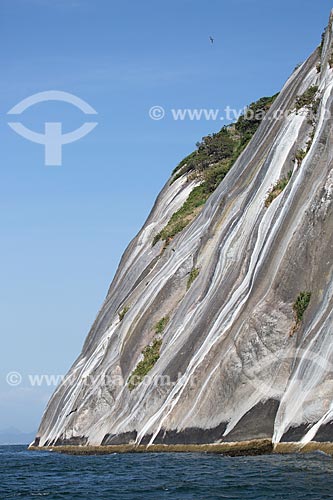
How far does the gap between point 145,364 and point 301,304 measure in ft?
50.3

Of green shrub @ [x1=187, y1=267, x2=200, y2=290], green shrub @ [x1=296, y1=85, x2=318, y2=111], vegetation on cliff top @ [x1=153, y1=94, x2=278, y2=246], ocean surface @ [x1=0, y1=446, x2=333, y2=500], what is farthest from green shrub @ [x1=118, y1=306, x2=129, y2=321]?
ocean surface @ [x1=0, y1=446, x2=333, y2=500]

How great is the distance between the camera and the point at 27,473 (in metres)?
37.9

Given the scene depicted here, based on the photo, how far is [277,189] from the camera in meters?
42.9

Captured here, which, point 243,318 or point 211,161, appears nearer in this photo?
point 243,318

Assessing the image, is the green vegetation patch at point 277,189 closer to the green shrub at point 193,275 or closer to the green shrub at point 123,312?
the green shrub at point 193,275

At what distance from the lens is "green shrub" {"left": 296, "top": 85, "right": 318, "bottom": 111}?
45750mm

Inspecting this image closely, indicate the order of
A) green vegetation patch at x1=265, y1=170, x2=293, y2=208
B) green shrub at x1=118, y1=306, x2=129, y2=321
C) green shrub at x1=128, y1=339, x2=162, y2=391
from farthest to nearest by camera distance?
green shrub at x1=118, y1=306, x2=129, y2=321
green shrub at x1=128, y1=339, x2=162, y2=391
green vegetation patch at x1=265, y1=170, x2=293, y2=208

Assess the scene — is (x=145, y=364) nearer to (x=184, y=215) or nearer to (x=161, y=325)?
(x=161, y=325)

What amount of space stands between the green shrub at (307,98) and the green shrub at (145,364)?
14.1 metres

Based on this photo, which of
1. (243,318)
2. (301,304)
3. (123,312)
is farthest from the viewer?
(123,312)

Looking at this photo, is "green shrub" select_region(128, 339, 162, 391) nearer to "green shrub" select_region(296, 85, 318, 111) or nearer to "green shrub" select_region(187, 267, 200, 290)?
"green shrub" select_region(187, 267, 200, 290)

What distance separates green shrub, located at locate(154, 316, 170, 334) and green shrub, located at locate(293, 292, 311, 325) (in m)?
15.8

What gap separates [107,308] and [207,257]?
18.9 meters

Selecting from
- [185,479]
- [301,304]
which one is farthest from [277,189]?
[185,479]
